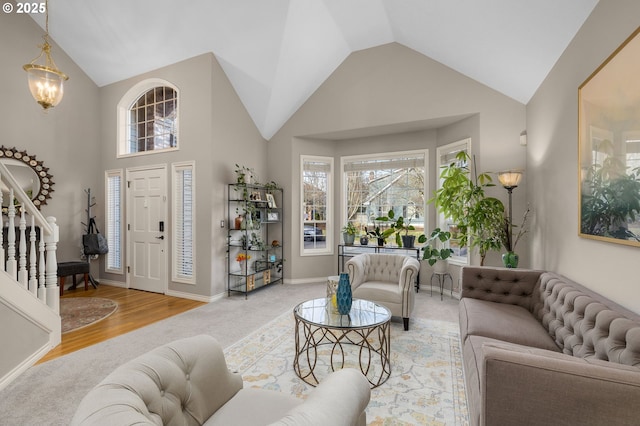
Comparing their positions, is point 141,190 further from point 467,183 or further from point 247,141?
point 467,183

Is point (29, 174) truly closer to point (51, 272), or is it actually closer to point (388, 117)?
point (51, 272)

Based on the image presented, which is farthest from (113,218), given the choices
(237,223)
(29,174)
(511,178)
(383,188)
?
(511,178)

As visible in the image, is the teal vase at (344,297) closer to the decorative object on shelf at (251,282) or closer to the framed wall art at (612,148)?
the framed wall art at (612,148)

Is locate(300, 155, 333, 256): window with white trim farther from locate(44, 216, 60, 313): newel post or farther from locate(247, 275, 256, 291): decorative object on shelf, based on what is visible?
locate(44, 216, 60, 313): newel post

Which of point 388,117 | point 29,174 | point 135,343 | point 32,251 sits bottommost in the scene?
point 135,343

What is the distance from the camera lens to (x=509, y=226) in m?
3.68

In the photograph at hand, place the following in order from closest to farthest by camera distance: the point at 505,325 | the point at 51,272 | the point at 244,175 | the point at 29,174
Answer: the point at 505,325
the point at 51,272
the point at 29,174
the point at 244,175

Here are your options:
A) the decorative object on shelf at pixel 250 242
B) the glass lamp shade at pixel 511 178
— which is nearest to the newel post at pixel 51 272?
the decorative object on shelf at pixel 250 242

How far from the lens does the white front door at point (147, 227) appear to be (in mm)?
4859

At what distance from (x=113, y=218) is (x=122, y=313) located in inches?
89.1

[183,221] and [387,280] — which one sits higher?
[183,221]

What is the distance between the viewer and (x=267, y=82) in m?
4.67

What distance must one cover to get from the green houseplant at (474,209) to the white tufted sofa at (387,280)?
82 centimetres

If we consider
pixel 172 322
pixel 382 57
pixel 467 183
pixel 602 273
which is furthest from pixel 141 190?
pixel 602 273
